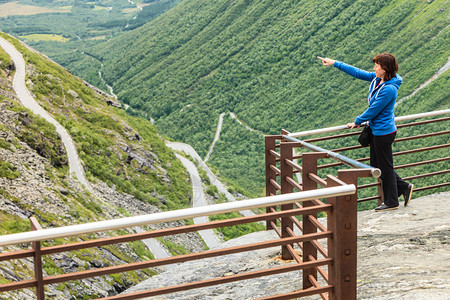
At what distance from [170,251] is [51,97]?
68.9 ft

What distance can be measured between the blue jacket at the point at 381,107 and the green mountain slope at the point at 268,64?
78.1 metres

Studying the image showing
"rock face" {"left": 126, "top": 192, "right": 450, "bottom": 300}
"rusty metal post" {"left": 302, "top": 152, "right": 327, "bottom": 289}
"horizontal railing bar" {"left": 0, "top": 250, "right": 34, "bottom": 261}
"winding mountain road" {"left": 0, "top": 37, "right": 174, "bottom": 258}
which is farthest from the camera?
"winding mountain road" {"left": 0, "top": 37, "right": 174, "bottom": 258}

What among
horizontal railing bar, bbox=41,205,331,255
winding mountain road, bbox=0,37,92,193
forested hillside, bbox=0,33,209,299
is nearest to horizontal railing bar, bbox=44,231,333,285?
horizontal railing bar, bbox=41,205,331,255

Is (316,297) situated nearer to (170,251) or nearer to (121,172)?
(170,251)

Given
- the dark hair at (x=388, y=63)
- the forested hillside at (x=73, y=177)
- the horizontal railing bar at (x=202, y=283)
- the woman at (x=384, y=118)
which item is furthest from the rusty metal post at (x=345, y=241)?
the forested hillside at (x=73, y=177)

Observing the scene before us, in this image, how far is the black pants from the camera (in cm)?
596

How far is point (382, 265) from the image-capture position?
4.64m

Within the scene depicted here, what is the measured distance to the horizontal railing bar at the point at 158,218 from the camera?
3.02 meters

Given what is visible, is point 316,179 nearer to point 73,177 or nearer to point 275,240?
point 275,240

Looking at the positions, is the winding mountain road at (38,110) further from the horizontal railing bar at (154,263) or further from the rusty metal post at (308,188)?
the horizontal railing bar at (154,263)

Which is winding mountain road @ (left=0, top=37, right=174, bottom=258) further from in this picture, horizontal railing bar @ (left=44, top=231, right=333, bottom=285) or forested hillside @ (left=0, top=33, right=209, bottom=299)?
horizontal railing bar @ (left=44, top=231, right=333, bottom=285)

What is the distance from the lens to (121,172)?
39.8 meters

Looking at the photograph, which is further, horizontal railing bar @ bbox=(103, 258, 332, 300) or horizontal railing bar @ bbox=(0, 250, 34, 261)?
horizontal railing bar @ bbox=(103, 258, 332, 300)

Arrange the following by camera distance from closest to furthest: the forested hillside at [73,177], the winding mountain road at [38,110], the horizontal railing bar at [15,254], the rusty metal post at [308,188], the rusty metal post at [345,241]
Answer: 1. the horizontal railing bar at [15,254]
2. the rusty metal post at [345,241]
3. the rusty metal post at [308,188]
4. the forested hillside at [73,177]
5. the winding mountain road at [38,110]
